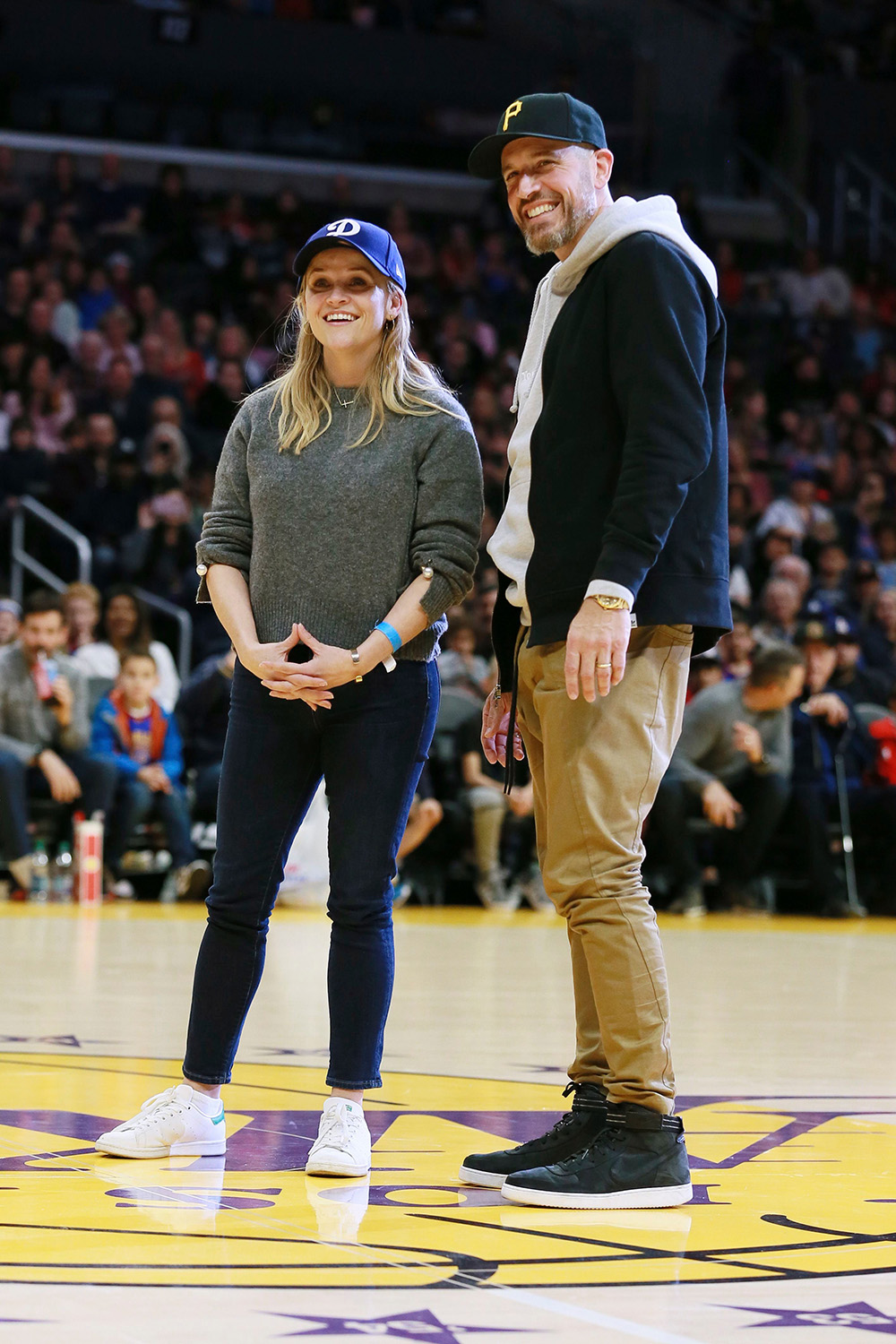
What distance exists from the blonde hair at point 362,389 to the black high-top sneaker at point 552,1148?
117cm

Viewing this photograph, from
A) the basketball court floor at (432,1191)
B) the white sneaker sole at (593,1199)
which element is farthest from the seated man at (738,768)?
the white sneaker sole at (593,1199)

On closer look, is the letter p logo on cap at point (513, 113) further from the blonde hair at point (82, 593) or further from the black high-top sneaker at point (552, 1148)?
the blonde hair at point (82, 593)

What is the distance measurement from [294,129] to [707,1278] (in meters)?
15.6

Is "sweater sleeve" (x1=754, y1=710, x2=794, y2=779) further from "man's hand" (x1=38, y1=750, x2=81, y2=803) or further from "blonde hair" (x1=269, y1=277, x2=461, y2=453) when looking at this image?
"blonde hair" (x1=269, y1=277, x2=461, y2=453)

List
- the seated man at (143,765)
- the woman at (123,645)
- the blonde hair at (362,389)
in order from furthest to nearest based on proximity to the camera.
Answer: the woman at (123,645)
the seated man at (143,765)
the blonde hair at (362,389)

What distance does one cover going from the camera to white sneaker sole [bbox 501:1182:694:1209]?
2.72 meters

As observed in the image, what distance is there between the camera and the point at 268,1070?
3.91 meters

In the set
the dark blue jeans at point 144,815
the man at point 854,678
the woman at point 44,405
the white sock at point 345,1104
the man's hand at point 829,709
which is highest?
the woman at point 44,405

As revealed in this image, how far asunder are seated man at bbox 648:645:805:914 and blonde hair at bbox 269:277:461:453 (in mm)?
5870

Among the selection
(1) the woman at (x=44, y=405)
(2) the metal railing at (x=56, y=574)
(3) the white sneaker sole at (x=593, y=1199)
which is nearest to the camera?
(3) the white sneaker sole at (x=593, y=1199)

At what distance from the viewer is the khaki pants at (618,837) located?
2820mm

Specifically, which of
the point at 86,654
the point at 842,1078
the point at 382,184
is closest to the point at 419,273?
the point at 382,184

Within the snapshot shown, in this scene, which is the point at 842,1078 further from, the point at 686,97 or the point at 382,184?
the point at 686,97

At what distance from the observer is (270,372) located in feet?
29.2
